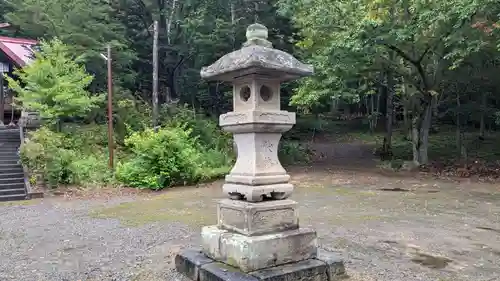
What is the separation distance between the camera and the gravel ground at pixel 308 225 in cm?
527

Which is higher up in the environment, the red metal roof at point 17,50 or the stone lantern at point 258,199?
the red metal roof at point 17,50

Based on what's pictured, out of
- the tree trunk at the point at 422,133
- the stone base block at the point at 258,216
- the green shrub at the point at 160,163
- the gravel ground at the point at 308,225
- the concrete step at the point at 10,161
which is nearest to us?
the stone base block at the point at 258,216

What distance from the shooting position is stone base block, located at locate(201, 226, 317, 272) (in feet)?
14.6

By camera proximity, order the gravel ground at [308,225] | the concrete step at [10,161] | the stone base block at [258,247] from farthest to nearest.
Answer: the concrete step at [10,161]
the gravel ground at [308,225]
the stone base block at [258,247]

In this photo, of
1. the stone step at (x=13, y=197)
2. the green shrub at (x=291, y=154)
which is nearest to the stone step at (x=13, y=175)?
the stone step at (x=13, y=197)

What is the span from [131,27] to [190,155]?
1458 cm

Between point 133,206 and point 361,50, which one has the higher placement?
point 361,50

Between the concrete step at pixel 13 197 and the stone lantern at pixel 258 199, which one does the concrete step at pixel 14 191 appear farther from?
the stone lantern at pixel 258 199

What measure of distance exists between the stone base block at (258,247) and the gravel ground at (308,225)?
581 mm

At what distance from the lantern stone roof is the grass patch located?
4079 mm

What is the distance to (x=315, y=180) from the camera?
15156mm

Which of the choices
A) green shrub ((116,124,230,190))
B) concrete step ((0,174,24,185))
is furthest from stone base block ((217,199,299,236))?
concrete step ((0,174,24,185))

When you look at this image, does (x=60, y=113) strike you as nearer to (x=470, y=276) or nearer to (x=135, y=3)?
(x=135, y=3)

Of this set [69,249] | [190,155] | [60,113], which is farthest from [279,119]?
[60,113]
